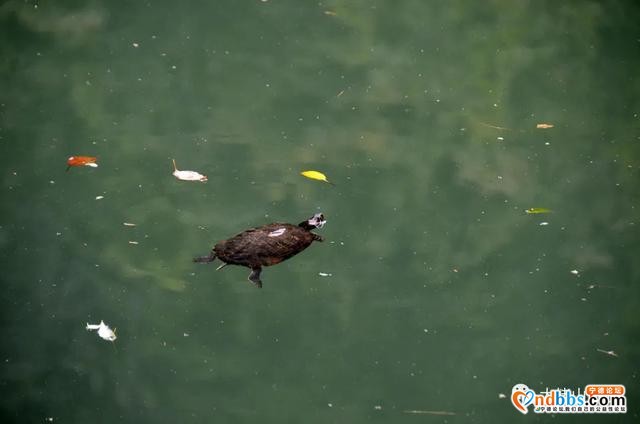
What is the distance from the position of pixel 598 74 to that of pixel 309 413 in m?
1.62

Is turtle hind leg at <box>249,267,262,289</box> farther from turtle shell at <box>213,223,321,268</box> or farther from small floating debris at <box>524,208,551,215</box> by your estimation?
small floating debris at <box>524,208,551,215</box>

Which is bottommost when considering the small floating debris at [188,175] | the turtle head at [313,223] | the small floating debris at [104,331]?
the small floating debris at [104,331]

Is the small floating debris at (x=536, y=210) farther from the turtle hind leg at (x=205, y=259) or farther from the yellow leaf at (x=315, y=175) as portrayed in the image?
the turtle hind leg at (x=205, y=259)

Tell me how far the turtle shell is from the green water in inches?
1.7

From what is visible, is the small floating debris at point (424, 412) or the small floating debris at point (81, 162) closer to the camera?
the small floating debris at point (424, 412)

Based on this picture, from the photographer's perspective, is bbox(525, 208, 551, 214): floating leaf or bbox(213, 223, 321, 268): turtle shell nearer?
bbox(213, 223, 321, 268): turtle shell

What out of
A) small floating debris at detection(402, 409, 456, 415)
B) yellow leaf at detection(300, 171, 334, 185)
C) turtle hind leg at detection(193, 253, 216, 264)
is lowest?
small floating debris at detection(402, 409, 456, 415)

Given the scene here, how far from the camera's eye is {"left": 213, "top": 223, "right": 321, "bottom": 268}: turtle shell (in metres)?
2.37

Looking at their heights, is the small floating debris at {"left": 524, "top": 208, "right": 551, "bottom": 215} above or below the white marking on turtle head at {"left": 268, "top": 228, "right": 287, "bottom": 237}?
below

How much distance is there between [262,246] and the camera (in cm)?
237

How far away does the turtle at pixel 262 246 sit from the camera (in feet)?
7.77

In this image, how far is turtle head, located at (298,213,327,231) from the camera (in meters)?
2.40

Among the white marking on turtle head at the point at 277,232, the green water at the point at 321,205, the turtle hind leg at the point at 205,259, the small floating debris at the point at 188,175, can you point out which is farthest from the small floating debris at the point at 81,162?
the white marking on turtle head at the point at 277,232

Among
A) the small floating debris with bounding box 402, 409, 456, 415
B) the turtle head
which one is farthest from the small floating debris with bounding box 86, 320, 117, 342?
the small floating debris with bounding box 402, 409, 456, 415
